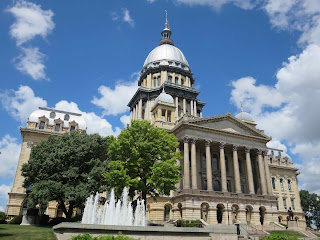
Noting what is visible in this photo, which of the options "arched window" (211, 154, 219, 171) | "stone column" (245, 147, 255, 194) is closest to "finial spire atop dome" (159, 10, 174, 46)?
"arched window" (211, 154, 219, 171)

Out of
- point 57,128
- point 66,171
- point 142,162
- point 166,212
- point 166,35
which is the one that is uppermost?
point 166,35

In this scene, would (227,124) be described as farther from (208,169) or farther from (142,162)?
(142,162)

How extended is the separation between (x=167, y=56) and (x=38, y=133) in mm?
43796

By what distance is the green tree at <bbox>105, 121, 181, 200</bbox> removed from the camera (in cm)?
3419

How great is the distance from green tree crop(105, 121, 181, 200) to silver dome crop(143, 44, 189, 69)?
1820 inches

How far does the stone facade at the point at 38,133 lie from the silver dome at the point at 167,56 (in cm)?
3160

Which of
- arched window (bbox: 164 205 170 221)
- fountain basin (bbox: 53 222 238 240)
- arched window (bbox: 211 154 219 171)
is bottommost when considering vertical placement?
fountain basin (bbox: 53 222 238 240)

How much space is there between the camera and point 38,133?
5378cm

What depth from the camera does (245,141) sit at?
53281mm

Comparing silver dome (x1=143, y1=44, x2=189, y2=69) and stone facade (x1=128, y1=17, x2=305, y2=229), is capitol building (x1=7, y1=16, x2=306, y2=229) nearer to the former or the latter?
stone facade (x1=128, y1=17, x2=305, y2=229)

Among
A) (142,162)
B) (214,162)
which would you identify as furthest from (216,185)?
(142,162)

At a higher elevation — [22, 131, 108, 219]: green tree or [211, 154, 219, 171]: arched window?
[211, 154, 219, 171]: arched window

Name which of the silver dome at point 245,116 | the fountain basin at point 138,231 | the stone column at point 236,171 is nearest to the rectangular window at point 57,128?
the stone column at point 236,171

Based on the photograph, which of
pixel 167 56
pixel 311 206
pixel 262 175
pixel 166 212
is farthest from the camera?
pixel 311 206
